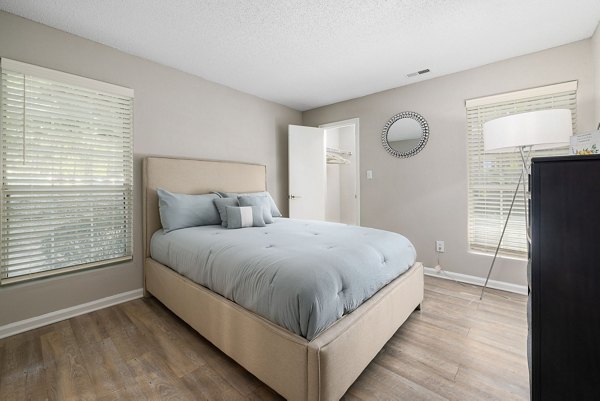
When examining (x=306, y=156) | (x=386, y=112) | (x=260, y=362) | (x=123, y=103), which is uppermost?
(x=386, y=112)

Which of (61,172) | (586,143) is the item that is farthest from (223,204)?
(586,143)

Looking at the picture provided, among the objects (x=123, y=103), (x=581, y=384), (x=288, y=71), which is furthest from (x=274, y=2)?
(x=581, y=384)

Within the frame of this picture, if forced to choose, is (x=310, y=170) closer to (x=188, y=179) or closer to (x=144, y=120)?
(x=188, y=179)

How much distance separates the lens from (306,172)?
13.7 ft

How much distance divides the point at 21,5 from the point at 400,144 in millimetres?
3854

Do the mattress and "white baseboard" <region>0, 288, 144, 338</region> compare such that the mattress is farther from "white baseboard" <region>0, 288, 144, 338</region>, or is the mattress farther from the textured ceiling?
the textured ceiling

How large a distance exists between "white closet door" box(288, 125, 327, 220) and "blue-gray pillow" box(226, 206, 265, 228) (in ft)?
4.90

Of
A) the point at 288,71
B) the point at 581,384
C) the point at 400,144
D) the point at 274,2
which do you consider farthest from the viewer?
the point at 400,144

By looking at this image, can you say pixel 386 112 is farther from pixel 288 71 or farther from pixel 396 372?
pixel 396 372

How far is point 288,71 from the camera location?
3.02 metres

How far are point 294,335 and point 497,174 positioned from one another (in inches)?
114

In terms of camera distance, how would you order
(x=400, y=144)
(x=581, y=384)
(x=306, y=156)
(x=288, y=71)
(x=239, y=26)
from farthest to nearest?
(x=306, y=156) < (x=400, y=144) < (x=288, y=71) < (x=239, y=26) < (x=581, y=384)

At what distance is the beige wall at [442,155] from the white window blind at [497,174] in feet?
0.30

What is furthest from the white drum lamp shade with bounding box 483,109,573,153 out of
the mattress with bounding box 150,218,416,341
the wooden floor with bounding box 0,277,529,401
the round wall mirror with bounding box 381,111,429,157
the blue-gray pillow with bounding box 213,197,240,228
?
the blue-gray pillow with bounding box 213,197,240,228
